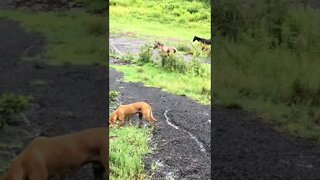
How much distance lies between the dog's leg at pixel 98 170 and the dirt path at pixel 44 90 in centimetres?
80

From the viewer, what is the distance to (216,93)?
533 centimetres

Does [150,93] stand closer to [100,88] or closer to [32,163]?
[100,88]

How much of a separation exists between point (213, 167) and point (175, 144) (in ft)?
1.31

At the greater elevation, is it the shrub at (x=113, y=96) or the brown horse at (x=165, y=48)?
the brown horse at (x=165, y=48)

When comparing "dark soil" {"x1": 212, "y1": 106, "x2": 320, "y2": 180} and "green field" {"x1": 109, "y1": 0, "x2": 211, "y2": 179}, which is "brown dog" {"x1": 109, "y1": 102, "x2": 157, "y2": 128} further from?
"dark soil" {"x1": 212, "y1": 106, "x2": 320, "y2": 180}

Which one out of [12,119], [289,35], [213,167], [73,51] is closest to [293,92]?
[289,35]

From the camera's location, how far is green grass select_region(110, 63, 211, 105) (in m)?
5.05

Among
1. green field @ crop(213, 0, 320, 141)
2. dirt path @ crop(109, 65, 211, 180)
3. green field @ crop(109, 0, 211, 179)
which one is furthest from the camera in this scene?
green field @ crop(213, 0, 320, 141)

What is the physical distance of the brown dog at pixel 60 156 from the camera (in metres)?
4.00

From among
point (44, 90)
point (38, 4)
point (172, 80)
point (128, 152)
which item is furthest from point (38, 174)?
point (38, 4)

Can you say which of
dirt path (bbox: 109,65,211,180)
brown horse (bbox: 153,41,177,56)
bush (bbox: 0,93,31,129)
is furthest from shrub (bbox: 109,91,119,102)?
bush (bbox: 0,93,31,129)

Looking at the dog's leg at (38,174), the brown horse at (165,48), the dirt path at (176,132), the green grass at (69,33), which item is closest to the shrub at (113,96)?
the dirt path at (176,132)

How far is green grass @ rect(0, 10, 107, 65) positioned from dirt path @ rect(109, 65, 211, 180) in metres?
0.97

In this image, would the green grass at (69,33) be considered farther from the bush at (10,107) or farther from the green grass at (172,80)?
the bush at (10,107)
